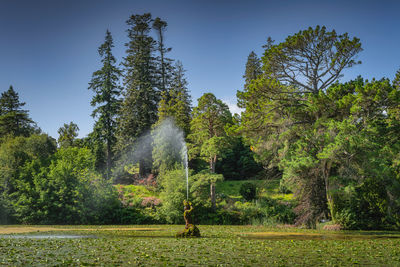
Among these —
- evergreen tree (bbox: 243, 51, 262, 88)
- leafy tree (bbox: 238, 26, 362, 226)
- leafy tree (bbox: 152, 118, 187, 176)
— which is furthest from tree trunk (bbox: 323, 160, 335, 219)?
evergreen tree (bbox: 243, 51, 262, 88)

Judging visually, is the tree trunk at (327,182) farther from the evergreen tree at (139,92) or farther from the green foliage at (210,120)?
the evergreen tree at (139,92)

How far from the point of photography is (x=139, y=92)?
1655 inches

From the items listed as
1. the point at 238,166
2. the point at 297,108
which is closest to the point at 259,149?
the point at 297,108

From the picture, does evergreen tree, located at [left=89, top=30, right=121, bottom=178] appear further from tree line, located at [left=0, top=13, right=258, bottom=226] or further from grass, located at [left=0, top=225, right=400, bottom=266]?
grass, located at [left=0, top=225, right=400, bottom=266]

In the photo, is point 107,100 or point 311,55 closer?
point 311,55

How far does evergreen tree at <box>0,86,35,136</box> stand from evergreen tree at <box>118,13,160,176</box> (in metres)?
15.0

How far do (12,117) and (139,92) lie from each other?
19.1 m

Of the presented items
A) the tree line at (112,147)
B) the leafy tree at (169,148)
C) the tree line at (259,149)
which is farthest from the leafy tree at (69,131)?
the leafy tree at (169,148)

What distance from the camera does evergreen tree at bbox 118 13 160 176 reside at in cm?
4025

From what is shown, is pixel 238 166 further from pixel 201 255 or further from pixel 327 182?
pixel 201 255

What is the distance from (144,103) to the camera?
137 feet

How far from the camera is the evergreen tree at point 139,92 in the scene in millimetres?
40250

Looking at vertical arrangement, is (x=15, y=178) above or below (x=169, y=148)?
below

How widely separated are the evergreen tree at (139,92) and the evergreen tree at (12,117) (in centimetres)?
1495
